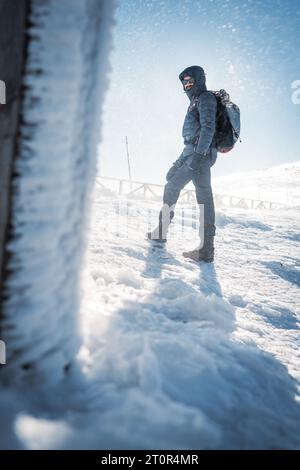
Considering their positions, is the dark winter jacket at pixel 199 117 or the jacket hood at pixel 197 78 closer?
the dark winter jacket at pixel 199 117

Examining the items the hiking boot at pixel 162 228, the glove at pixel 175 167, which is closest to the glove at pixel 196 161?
the glove at pixel 175 167

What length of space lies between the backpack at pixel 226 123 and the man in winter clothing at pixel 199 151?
10 centimetres

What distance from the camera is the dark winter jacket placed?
2568 millimetres

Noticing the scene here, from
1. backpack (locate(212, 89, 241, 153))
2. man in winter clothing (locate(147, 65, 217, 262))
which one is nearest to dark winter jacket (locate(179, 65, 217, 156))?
man in winter clothing (locate(147, 65, 217, 262))

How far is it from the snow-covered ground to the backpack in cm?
159

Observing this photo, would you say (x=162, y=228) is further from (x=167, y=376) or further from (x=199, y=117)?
(x=167, y=376)

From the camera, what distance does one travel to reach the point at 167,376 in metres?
0.83

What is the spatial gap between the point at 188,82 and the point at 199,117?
478mm

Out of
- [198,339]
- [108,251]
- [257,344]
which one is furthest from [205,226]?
[198,339]

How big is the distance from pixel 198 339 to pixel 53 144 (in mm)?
940

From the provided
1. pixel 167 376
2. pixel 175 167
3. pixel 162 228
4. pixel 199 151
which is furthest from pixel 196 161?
pixel 167 376

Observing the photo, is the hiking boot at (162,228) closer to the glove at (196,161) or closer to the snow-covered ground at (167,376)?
the glove at (196,161)

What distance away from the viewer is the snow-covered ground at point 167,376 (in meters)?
0.60

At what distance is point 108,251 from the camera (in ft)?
7.51
